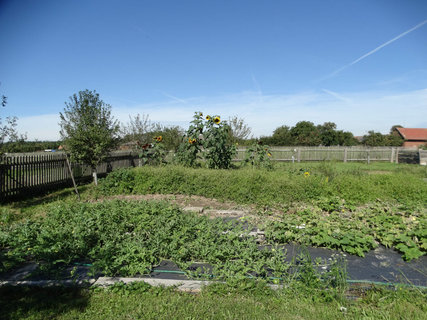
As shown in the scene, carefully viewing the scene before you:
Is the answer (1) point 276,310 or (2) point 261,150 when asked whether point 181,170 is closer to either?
(2) point 261,150

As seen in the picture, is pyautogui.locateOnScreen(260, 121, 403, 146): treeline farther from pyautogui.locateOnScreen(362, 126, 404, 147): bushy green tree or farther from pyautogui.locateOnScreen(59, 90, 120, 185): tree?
pyautogui.locateOnScreen(59, 90, 120, 185): tree

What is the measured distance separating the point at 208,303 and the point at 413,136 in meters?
60.6

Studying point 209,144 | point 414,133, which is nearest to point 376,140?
point 414,133

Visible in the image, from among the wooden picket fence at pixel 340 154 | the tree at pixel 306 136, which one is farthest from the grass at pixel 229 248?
the tree at pixel 306 136

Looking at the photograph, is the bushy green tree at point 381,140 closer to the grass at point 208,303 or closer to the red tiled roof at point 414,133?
the red tiled roof at point 414,133

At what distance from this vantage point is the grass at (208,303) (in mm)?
2314

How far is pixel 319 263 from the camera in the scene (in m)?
3.23

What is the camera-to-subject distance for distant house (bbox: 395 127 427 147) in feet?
158

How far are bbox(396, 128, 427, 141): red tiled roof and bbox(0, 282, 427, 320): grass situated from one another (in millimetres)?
57021

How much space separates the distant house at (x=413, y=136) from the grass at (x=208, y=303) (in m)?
56.9

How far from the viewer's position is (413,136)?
49.2m

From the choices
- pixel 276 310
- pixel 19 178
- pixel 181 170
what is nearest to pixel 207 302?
pixel 276 310

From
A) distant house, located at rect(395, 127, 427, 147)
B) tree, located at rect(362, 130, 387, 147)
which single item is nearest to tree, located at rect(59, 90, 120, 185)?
tree, located at rect(362, 130, 387, 147)

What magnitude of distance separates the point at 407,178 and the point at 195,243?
21.6 feet
